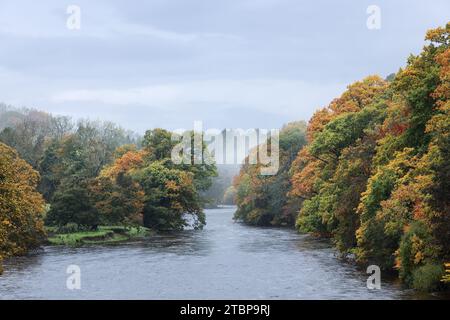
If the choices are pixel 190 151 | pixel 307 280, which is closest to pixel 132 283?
pixel 307 280

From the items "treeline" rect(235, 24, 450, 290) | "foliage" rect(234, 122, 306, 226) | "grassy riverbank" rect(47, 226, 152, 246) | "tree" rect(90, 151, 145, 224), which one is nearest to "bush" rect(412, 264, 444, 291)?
"treeline" rect(235, 24, 450, 290)

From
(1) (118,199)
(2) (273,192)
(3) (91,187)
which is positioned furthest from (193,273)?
(2) (273,192)

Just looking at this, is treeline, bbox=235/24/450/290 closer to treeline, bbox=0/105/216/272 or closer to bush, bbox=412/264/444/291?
bush, bbox=412/264/444/291

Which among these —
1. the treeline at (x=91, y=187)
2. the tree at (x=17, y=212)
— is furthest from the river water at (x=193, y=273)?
the treeline at (x=91, y=187)

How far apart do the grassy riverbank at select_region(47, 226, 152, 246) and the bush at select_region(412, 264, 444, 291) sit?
3692cm

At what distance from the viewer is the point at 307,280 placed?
1502 inches

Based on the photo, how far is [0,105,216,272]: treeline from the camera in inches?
2048

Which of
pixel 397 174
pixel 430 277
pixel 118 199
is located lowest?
pixel 430 277

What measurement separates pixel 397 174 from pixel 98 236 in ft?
116

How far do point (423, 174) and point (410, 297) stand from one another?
7.17m

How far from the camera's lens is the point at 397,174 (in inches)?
1529

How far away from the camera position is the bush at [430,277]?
3111cm

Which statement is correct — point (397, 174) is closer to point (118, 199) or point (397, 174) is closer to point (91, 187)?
point (118, 199)
